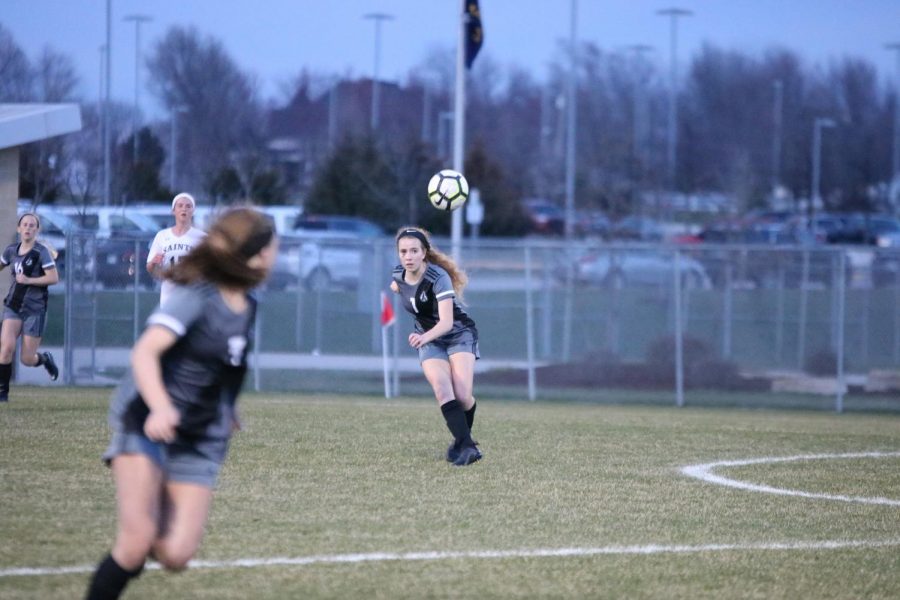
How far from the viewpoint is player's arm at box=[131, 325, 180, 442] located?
4.75 metres

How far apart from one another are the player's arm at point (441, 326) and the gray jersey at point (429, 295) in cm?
6

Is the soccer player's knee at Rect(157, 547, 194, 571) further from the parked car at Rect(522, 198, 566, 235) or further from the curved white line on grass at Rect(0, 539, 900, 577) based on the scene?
the parked car at Rect(522, 198, 566, 235)

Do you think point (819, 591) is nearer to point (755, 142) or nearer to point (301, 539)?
point (301, 539)

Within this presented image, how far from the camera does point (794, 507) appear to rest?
8562 mm

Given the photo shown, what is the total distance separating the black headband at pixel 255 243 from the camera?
5113 mm

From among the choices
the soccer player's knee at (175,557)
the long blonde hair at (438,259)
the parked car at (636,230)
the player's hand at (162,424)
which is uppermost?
the parked car at (636,230)

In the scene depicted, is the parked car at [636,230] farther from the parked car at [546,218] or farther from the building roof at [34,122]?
the building roof at [34,122]

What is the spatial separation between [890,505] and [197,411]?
557 centimetres

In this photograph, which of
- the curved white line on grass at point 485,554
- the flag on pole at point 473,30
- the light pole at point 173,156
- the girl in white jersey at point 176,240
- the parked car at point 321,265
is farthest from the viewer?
the light pole at point 173,156

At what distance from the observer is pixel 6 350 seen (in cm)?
1418

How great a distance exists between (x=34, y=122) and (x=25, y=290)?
192 inches

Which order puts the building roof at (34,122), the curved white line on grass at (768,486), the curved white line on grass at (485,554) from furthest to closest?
the building roof at (34,122) → the curved white line on grass at (768,486) → the curved white line on grass at (485,554)

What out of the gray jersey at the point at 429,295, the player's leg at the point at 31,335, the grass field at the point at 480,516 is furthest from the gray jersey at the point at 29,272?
the gray jersey at the point at 429,295

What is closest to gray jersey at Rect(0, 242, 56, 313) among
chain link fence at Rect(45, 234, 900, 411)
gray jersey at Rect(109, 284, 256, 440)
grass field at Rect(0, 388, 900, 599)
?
grass field at Rect(0, 388, 900, 599)
